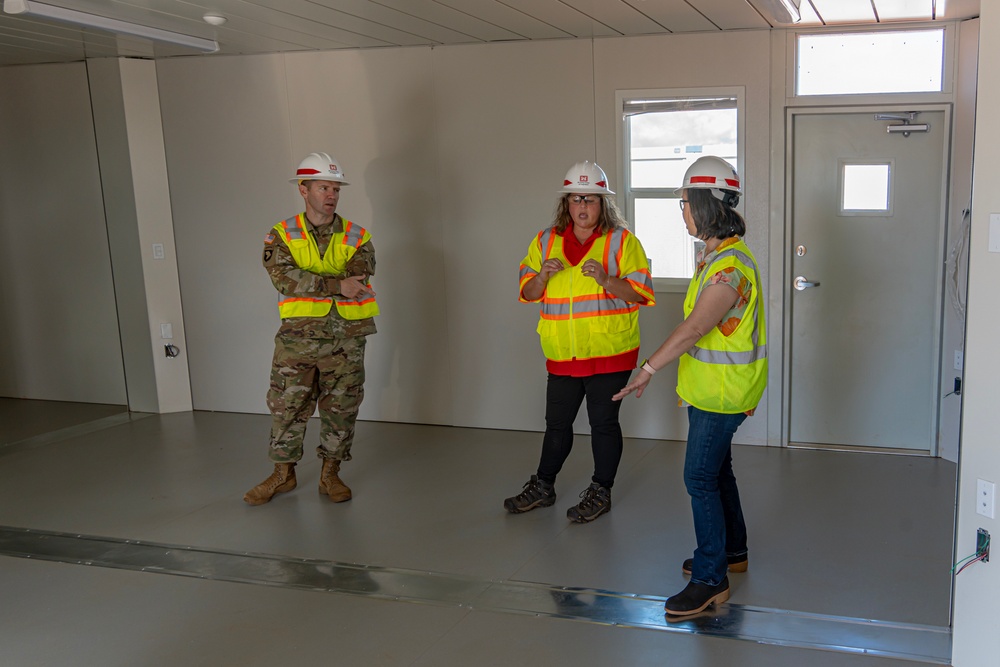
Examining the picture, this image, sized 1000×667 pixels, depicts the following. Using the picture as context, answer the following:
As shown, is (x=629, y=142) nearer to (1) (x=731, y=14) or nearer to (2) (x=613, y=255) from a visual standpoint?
(1) (x=731, y=14)

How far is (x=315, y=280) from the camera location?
427 centimetres

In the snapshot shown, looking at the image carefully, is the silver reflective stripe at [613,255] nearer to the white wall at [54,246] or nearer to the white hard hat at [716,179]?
the white hard hat at [716,179]

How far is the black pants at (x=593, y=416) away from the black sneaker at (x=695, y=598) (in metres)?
0.94

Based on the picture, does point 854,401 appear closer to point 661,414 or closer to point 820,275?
point 820,275

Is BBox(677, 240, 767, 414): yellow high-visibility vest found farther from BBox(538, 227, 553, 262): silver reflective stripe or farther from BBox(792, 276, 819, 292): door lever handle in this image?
BBox(792, 276, 819, 292): door lever handle

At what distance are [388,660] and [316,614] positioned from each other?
469 mm

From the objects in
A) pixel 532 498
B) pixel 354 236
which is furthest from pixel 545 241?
pixel 532 498

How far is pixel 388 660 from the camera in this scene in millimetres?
2988

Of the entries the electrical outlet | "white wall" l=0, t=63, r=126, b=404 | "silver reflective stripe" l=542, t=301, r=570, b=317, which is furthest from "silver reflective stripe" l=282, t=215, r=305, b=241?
the electrical outlet

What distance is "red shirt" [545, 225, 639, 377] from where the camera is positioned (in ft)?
13.0

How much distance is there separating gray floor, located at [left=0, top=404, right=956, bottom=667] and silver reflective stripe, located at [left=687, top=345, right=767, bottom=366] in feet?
3.02

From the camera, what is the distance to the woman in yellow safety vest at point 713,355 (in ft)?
9.85

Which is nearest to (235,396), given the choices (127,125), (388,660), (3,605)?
(127,125)

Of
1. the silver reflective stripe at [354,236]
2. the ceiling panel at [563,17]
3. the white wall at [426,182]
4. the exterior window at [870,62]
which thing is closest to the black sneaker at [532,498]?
the white wall at [426,182]
